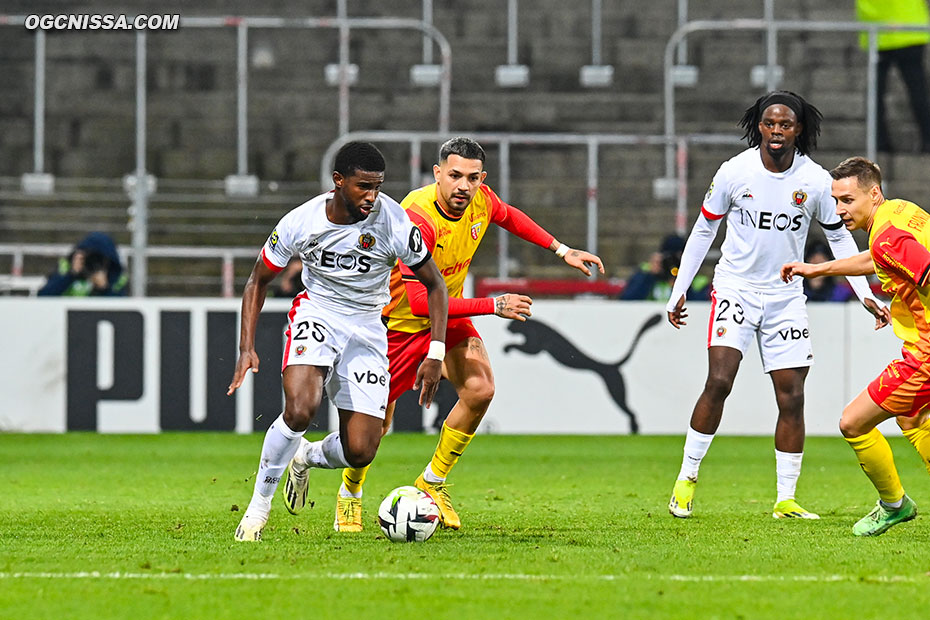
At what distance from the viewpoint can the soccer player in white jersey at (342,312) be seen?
23.6 ft

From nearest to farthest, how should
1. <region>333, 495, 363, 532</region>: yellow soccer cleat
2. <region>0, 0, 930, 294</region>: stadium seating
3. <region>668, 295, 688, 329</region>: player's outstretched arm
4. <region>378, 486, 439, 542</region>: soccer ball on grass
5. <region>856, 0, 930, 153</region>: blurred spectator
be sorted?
<region>378, 486, 439, 542</region>: soccer ball on grass
<region>333, 495, 363, 532</region>: yellow soccer cleat
<region>668, 295, 688, 329</region>: player's outstretched arm
<region>856, 0, 930, 153</region>: blurred spectator
<region>0, 0, 930, 294</region>: stadium seating

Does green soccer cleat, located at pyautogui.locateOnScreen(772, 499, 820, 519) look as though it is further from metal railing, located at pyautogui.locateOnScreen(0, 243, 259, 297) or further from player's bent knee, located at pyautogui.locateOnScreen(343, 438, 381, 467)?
metal railing, located at pyautogui.locateOnScreen(0, 243, 259, 297)

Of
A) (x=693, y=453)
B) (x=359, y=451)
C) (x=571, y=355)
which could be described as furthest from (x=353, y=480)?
(x=571, y=355)

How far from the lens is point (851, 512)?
348 inches

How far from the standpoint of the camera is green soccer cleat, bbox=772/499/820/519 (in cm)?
848

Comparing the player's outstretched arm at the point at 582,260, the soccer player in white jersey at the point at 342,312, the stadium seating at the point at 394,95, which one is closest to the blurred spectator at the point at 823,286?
the stadium seating at the point at 394,95

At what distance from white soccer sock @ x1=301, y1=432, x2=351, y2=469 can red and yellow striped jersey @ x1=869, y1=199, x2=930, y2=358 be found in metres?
2.79

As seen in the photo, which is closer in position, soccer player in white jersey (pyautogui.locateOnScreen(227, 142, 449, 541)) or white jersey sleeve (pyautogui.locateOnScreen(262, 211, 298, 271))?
soccer player in white jersey (pyautogui.locateOnScreen(227, 142, 449, 541))

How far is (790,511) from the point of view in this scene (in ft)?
27.9

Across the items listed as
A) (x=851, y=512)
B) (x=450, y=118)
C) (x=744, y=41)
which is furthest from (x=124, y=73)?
(x=851, y=512)

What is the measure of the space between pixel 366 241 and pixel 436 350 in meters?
0.63

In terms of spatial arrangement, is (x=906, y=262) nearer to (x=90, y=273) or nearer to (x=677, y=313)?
(x=677, y=313)

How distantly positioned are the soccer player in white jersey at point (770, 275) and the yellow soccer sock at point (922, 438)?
103 cm

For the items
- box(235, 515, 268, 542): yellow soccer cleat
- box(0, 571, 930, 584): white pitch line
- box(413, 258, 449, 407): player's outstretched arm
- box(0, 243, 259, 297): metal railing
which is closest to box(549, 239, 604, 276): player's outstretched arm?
box(413, 258, 449, 407): player's outstretched arm
